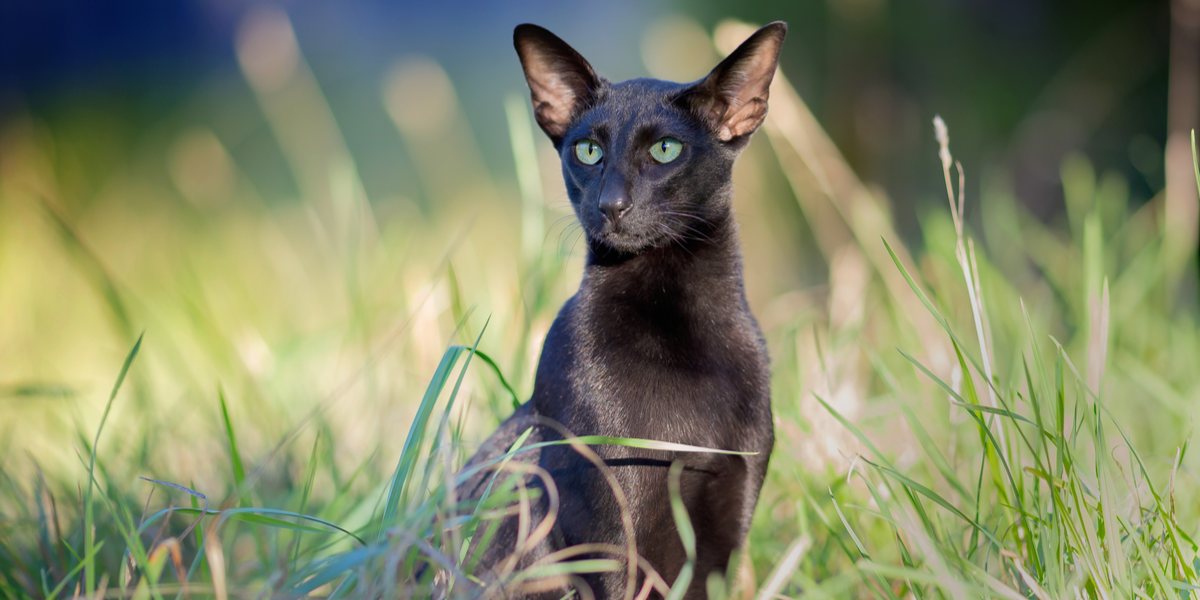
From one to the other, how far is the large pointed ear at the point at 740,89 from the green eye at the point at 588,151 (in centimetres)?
19

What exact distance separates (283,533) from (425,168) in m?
3.26

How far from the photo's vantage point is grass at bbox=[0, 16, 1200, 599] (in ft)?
5.21

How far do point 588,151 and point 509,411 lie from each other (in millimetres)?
851

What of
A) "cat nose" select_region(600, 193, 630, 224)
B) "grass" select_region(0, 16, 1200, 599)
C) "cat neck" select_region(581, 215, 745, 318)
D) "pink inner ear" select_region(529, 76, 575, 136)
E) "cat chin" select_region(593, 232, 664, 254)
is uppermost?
"pink inner ear" select_region(529, 76, 575, 136)

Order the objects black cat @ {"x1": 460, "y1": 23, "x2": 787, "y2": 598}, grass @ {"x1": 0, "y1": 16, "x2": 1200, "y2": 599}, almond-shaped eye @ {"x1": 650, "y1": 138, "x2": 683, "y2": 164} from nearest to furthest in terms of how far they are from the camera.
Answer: grass @ {"x1": 0, "y1": 16, "x2": 1200, "y2": 599}, black cat @ {"x1": 460, "y1": 23, "x2": 787, "y2": 598}, almond-shaped eye @ {"x1": 650, "y1": 138, "x2": 683, "y2": 164}

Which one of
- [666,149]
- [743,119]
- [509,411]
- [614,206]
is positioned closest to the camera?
[614,206]

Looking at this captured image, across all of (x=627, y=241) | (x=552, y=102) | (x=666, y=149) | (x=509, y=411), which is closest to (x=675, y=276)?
(x=627, y=241)

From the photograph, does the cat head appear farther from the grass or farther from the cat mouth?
the grass

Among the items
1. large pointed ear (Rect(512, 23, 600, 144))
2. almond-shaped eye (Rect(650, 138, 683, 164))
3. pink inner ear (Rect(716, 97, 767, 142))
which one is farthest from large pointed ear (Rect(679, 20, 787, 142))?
large pointed ear (Rect(512, 23, 600, 144))

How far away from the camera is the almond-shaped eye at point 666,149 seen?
6.21ft

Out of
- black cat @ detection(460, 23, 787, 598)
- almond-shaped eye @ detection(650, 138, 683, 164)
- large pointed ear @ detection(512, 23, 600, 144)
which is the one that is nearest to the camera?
black cat @ detection(460, 23, 787, 598)

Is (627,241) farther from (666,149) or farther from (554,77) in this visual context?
(554,77)

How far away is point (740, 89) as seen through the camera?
1966 millimetres

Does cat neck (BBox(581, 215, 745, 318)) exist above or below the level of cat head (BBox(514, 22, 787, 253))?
below
